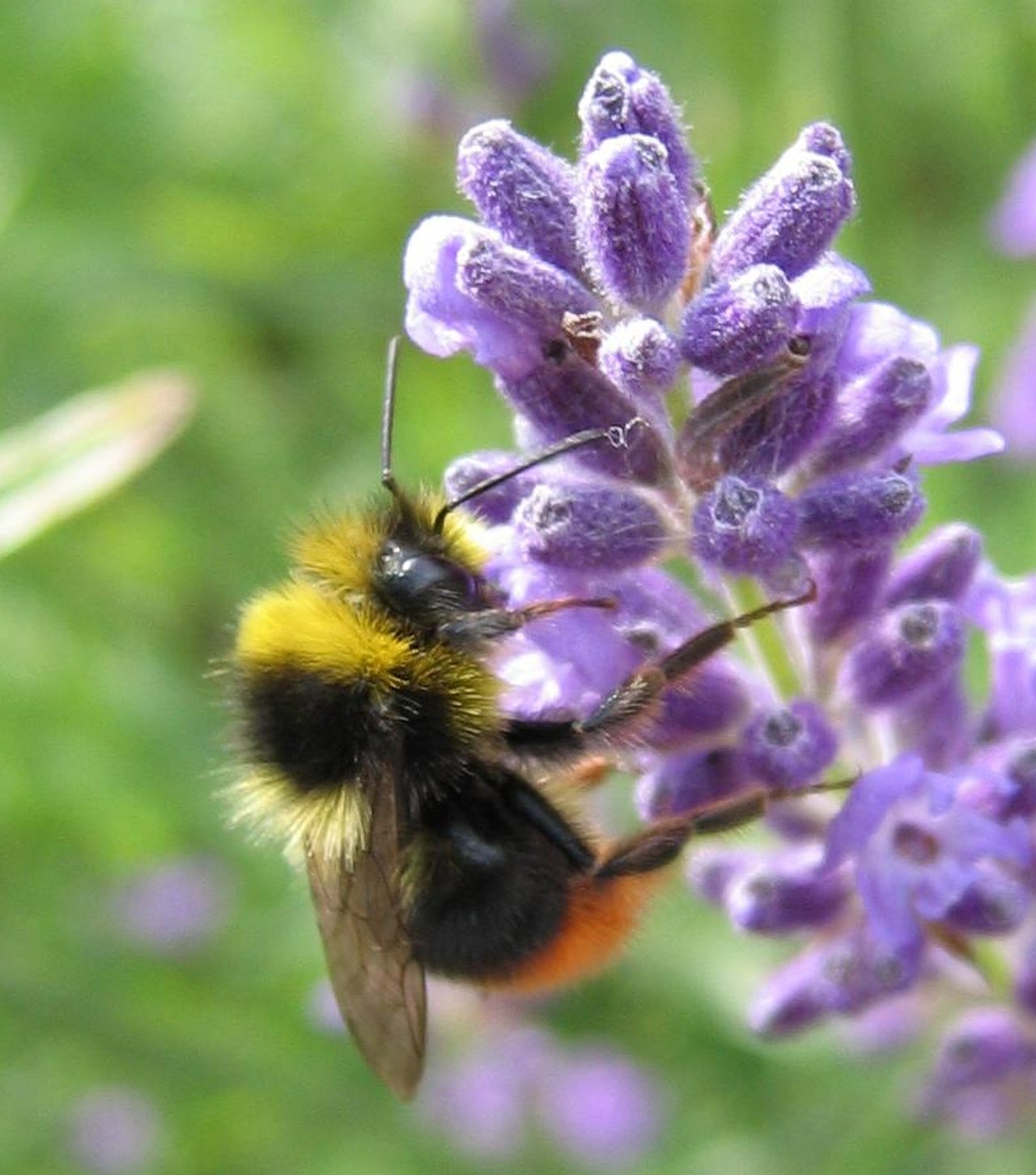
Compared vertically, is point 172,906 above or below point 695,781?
below

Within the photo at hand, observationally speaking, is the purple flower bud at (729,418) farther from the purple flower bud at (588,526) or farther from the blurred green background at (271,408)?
the blurred green background at (271,408)

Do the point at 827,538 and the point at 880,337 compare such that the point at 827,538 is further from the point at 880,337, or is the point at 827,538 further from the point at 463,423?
the point at 463,423

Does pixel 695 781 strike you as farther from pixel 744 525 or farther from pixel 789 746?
pixel 744 525

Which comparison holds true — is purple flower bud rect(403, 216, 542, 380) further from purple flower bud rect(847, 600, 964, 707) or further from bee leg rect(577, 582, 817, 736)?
purple flower bud rect(847, 600, 964, 707)

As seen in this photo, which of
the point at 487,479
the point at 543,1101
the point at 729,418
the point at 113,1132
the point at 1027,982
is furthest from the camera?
the point at 113,1132

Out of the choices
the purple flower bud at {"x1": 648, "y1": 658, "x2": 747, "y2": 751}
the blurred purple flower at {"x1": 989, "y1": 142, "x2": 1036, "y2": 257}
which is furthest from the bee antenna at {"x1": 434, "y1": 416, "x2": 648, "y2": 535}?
the blurred purple flower at {"x1": 989, "y1": 142, "x2": 1036, "y2": 257}

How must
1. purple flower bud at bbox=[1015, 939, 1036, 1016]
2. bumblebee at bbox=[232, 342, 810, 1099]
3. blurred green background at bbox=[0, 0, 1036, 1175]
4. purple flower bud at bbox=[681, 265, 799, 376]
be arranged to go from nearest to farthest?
purple flower bud at bbox=[681, 265, 799, 376] < bumblebee at bbox=[232, 342, 810, 1099] < purple flower bud at bbox=[1015, 939, 1036, 1016] < blurred green background at bbox=[0, 0, 1036, 1175]

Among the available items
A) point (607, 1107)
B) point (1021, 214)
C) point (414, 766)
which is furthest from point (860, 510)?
point (607, 1107)
